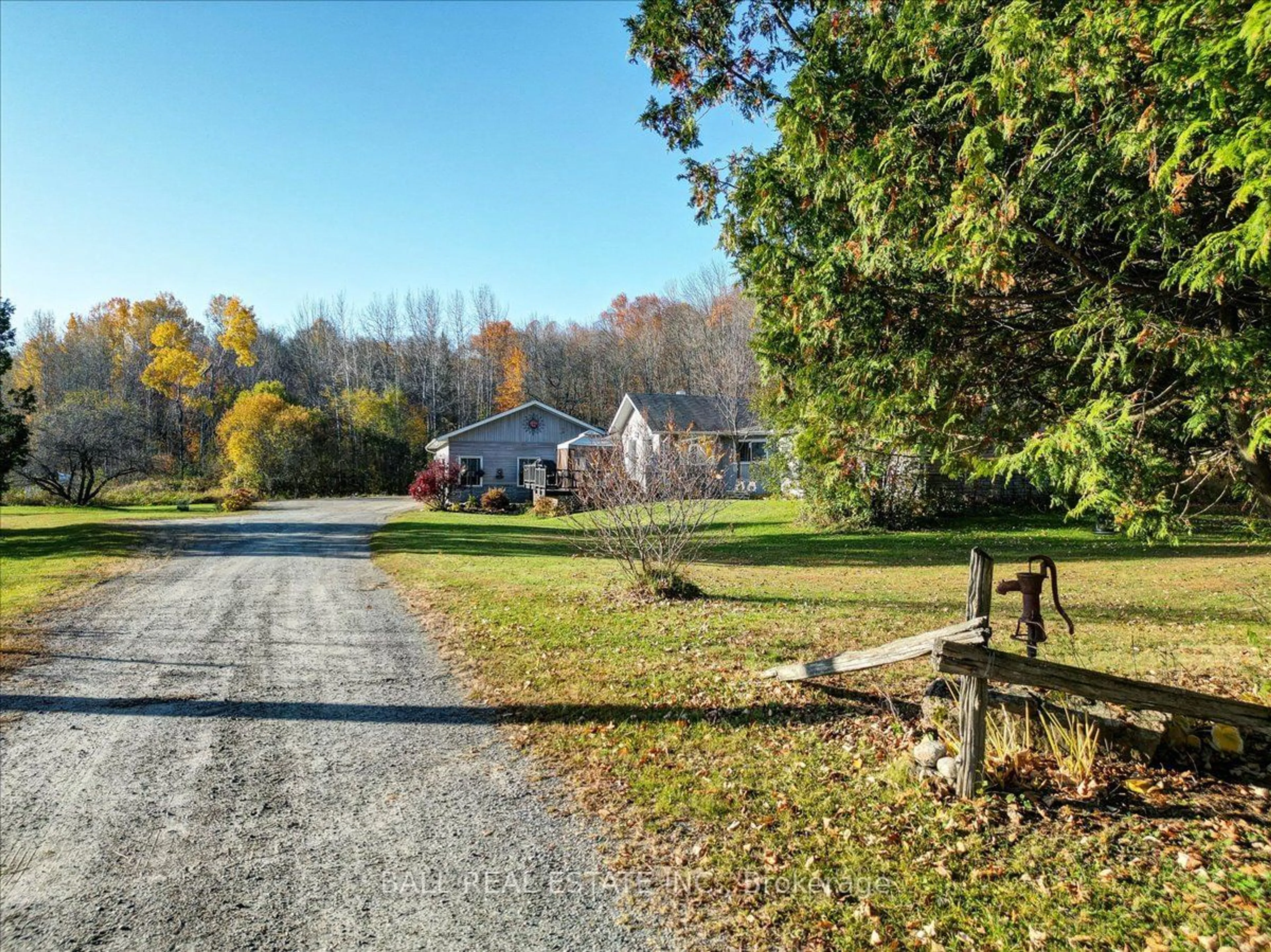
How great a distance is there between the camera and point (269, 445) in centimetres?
4000

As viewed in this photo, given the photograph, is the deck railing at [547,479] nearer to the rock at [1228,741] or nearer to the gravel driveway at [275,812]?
the gravel driveway at [275,812]

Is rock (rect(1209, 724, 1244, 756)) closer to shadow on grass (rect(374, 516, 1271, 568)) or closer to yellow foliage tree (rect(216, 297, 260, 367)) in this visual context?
shadow on grass (rect(374, 516, 1271, 568))

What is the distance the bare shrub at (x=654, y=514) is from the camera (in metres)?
10.5

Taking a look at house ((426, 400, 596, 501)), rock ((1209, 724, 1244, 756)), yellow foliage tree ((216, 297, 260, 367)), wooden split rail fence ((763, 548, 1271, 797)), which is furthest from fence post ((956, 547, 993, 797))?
yellow foliage tree ((216, 297, 260, 367))

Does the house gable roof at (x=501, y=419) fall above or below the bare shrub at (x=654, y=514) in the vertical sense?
above

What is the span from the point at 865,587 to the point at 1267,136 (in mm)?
9265

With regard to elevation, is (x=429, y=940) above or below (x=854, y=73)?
below

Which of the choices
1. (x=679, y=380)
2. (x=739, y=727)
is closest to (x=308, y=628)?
(x=739, y=727)

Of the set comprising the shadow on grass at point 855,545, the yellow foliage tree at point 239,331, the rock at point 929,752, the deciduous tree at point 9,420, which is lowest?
the rock at point 929,752

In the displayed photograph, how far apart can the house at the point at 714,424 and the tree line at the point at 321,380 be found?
4.45ft

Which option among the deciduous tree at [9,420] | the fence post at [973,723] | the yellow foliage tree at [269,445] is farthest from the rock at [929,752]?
the yellow foliage tree at [269,445]

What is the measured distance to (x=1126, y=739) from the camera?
4.50 meters

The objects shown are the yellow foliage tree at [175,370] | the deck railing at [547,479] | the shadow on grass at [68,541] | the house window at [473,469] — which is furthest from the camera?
the yellow foliage tree at [175,370]

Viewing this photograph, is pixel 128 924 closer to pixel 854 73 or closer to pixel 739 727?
pixel 739 727
